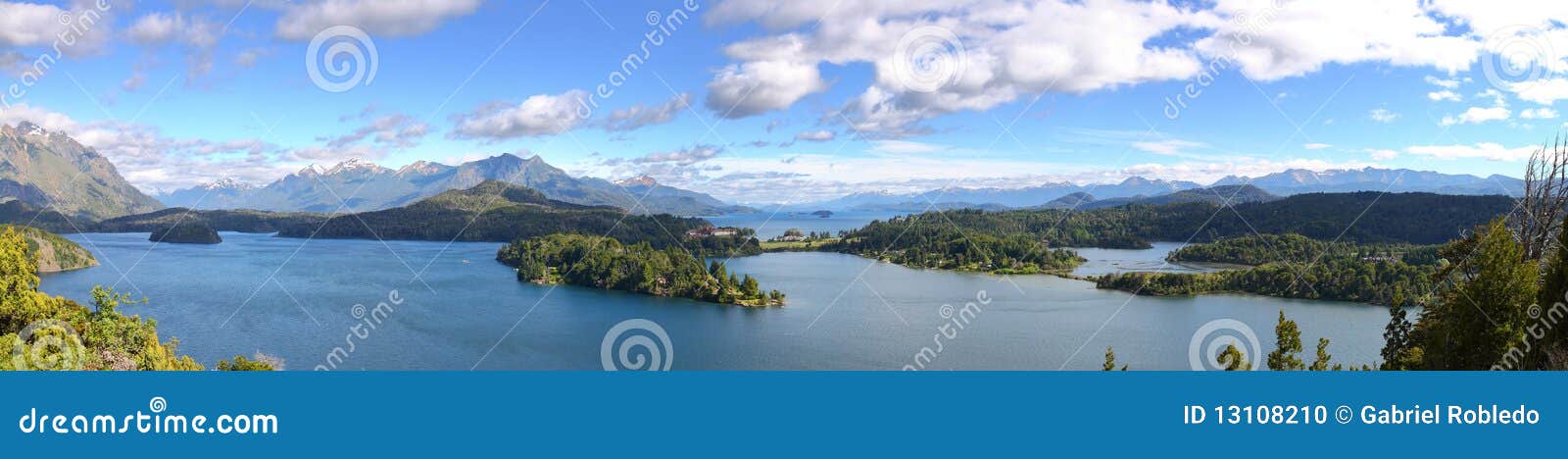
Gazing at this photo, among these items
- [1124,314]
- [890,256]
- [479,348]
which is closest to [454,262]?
[479,348]

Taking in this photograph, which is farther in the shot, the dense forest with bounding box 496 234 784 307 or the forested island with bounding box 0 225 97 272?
the forested island with bounding box 0 225 97 272

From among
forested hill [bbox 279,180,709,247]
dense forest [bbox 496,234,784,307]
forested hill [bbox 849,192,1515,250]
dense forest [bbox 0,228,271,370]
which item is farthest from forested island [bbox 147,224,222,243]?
dense forest [bbox 0,228,271,370]

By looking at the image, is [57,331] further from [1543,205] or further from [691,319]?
[691,319]

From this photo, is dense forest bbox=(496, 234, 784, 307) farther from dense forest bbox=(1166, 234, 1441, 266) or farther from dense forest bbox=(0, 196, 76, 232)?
dense forest bbox=(0, 196, 76, 232)

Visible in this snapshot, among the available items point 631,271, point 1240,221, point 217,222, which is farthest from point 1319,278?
point 217,222

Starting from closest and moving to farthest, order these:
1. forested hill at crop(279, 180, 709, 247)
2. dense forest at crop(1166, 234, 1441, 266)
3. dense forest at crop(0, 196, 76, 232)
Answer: dense forest at crop(1166, 234, 1441, 266), forested hill at crop(279, 180, 709, 247), dense forest at crop(0, 196, 76, 232)

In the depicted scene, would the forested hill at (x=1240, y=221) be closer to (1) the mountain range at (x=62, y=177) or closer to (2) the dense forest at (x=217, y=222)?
(2) the dense forest at (x=217, y=222)
